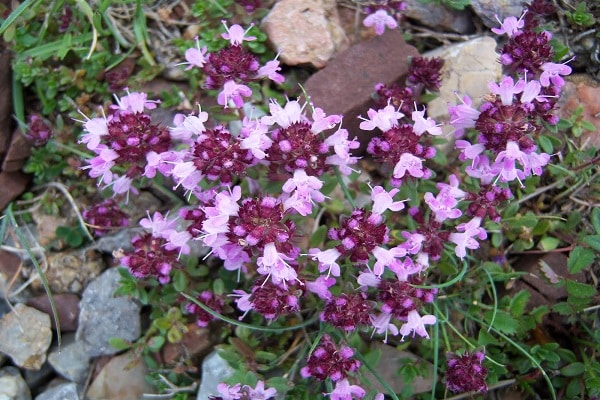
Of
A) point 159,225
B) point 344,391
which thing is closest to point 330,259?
point 344,391

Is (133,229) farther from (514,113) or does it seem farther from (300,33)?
(514,113)

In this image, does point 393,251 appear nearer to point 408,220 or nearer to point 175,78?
point 408,220

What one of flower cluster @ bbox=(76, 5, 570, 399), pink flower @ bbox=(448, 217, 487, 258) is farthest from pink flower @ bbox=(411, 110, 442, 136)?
pink flower @ bbox=(448, 217, 487, 258)

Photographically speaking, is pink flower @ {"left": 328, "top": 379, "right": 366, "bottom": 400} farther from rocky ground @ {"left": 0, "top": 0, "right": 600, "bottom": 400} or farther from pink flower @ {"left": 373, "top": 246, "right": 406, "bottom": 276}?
rocky ground @ {"left": 0, "top": 0, "right": 600, "bottom": 400}

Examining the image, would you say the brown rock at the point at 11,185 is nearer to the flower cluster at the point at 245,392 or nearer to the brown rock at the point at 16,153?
the brown rock at the point at 16,153

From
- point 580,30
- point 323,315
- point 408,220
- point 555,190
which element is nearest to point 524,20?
point 580,30

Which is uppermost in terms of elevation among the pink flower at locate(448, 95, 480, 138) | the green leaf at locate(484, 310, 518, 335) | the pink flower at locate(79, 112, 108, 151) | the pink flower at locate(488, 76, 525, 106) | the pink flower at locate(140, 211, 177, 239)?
the pink flower at locate(488, 76, 525, 106)

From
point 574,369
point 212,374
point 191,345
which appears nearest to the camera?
point 574,369
